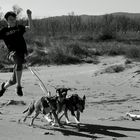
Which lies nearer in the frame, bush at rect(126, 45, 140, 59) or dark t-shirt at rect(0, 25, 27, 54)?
dark t-shirt at rect(0, 25, 27, 54)

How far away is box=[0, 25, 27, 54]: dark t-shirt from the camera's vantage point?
10.4 metres

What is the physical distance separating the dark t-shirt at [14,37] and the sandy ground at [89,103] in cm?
146

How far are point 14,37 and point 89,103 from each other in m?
4.80

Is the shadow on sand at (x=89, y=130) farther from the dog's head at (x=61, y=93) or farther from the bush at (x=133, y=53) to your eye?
the bush at (x=133, y=53)

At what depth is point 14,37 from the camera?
34.0 ft

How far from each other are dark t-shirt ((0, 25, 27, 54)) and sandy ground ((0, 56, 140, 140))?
1458 millimetres

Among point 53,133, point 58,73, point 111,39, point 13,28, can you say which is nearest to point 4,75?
point 58,73

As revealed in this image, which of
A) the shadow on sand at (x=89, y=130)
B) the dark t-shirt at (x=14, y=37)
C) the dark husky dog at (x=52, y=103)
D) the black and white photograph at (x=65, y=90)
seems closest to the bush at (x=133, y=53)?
the black and white photograph at (x=65, y=90)

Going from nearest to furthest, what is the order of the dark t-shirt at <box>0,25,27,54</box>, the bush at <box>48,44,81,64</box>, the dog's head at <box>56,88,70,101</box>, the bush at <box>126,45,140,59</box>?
the dog's head at <box>56,88,70,101</box> < the dark t-shirt at <box>0,25,27,54</box> < the bush at <box>48,44,81,64</box> < the bush at <box>126,45,140,59</box>

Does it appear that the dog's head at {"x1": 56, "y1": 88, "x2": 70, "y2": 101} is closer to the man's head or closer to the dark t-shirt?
the dark t-shirt

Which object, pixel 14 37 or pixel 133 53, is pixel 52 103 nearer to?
pixel 14 37

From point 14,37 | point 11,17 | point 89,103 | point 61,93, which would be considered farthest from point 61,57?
point 61,93

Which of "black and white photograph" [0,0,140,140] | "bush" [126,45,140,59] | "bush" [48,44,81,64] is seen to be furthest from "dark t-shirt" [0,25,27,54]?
"bush" [126,45,140,59]

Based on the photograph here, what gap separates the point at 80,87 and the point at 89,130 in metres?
8.00
